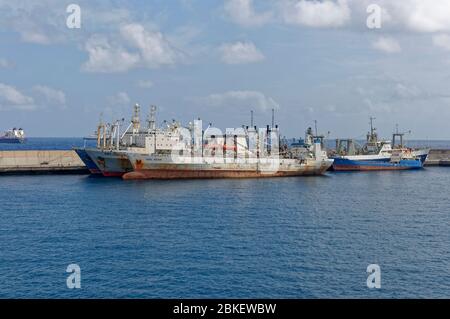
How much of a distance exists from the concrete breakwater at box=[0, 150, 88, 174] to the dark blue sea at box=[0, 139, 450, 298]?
2211 cm

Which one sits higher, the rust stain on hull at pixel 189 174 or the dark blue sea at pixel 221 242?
the rust stain on hull at pixel 189 174

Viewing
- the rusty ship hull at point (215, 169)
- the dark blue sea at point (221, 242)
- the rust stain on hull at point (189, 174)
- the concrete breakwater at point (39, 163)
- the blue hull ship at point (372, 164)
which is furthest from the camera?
the blue hull ship at point (372, 164)

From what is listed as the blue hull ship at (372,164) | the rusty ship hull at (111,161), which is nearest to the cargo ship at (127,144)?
the rusty ship hull at (111,161)

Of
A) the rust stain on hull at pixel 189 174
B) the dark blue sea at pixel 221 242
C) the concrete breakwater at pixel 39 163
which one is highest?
the concrete breakwater at pixel 39 163

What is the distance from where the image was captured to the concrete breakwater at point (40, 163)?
92.6 m

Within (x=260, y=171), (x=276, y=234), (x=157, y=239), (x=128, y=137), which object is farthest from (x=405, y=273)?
(x=128, y=137)

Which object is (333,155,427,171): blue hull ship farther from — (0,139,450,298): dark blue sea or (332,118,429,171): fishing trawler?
(0,139,450,298): dark blue sea

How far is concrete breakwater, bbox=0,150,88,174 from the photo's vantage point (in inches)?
3644

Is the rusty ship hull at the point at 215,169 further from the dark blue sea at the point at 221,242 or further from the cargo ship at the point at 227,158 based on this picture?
the dark blue sea at the point at 221,242

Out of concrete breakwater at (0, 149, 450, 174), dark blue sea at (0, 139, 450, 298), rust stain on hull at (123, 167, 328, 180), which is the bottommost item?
dark blue sea at (0, 139, 450, 298)

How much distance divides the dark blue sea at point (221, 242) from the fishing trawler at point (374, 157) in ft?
123

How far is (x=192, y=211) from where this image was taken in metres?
52.8

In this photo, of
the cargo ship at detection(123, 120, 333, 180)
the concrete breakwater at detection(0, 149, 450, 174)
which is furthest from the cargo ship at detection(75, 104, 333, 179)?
the concrete breakwater at detection(0, 149, 450, 174)

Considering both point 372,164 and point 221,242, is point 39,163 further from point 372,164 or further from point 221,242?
point 221,242
